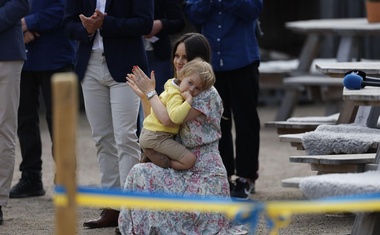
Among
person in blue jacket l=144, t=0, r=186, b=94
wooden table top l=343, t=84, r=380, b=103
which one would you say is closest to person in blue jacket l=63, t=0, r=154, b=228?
person in blue jacket l=144, t=0, r=186, b=94

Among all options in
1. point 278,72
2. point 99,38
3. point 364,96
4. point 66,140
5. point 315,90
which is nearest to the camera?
point 66,140

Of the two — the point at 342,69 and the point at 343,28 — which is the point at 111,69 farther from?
the point at 343,28

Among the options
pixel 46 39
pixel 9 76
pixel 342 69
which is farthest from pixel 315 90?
pixel 9 76

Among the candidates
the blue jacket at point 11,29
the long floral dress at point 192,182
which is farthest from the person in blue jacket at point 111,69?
the long floral dress at point 192,182

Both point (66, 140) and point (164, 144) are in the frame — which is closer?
point (66, 140)

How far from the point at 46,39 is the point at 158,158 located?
2.04 meters

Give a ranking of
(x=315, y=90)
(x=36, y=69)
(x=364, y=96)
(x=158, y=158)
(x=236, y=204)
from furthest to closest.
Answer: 1. (x=315, y=90)
2. (x=36, y=69)
3. (x=158, y=158)
4. (x=364, y=96)
5. (x=236, y=204)

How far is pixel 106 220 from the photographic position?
5.89m

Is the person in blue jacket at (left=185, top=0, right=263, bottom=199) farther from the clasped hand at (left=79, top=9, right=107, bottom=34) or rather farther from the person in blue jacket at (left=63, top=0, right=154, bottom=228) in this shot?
the clasped hand at (left=79, top=9, right=107, bottom=34)

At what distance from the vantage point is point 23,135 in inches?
287

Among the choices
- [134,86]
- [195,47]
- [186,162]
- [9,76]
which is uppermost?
[195,47]

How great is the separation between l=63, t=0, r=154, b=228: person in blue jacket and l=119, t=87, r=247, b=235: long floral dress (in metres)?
0.42

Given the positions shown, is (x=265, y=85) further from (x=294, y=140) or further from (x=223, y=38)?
(x=294, y=140)

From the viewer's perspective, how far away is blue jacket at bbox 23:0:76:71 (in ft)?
22.9
